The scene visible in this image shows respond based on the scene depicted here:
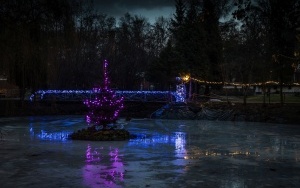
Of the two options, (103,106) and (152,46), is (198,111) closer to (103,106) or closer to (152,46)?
(103,106)

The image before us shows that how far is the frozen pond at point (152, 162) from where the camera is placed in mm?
10484

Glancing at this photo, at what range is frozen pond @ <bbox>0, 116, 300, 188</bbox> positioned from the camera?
1048 centimetres

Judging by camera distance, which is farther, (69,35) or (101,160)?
(69,35)

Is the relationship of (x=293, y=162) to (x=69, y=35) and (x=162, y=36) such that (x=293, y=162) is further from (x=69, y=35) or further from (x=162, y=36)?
(x=162, y=36)

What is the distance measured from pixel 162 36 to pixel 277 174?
6499cm

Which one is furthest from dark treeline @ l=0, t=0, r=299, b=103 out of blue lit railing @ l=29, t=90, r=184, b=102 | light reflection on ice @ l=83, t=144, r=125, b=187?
light reflection on ice @ l=83, t=144, r=125, b=187

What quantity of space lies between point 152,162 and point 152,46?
204 ft

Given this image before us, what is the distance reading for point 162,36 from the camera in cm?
7544

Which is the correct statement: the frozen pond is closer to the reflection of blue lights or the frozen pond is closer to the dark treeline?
the reflection of blue lights

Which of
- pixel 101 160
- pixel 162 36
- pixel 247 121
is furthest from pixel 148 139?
pixel 162 36

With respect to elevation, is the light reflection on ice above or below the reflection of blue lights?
above

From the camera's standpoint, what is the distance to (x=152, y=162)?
13.3m

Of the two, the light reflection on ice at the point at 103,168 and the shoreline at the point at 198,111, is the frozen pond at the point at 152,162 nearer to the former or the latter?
the light reflection on ice at the point at 103,168

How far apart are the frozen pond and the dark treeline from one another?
10.9ft
